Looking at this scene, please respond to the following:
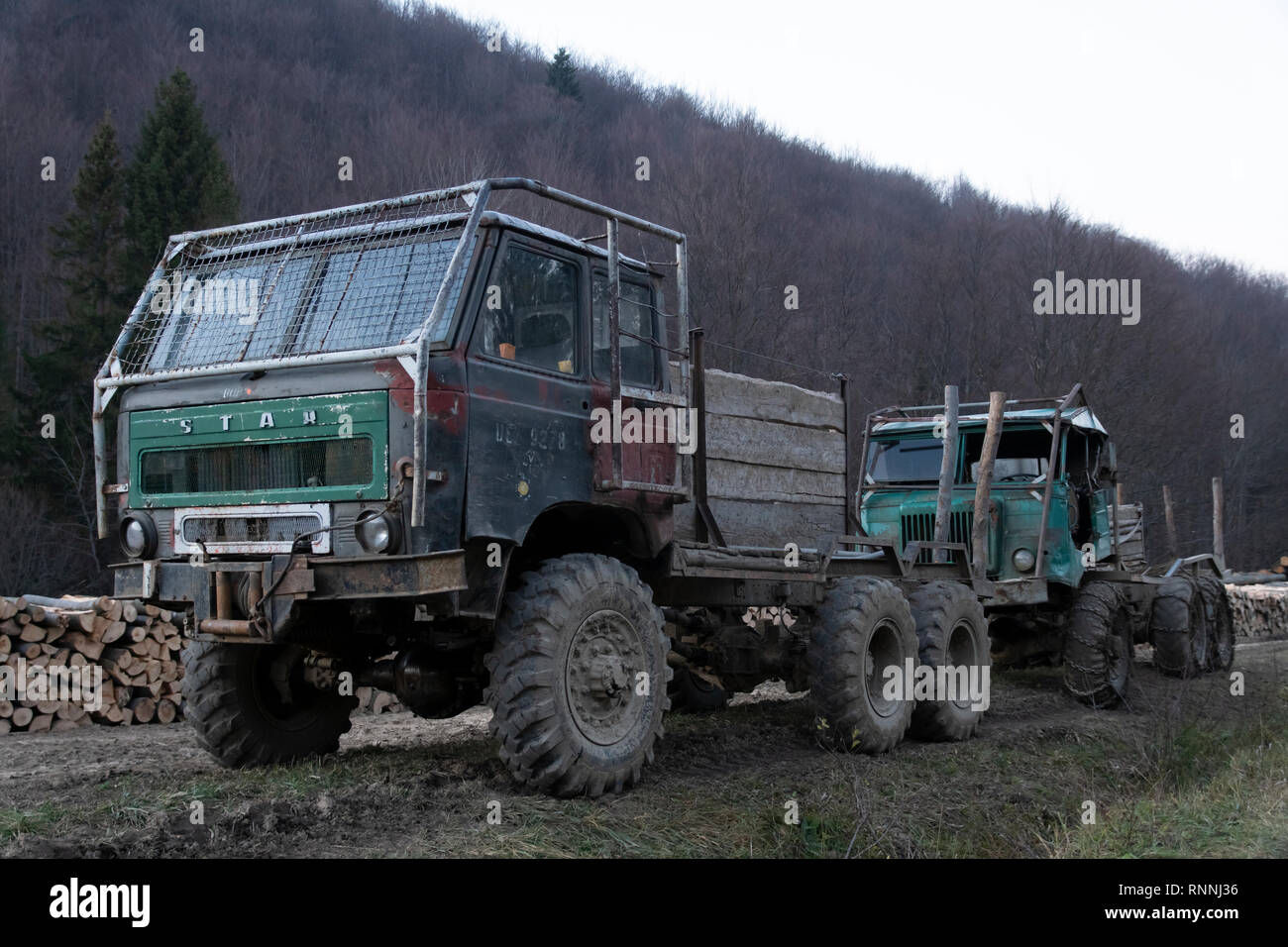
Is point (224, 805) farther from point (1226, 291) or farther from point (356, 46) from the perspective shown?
point (1226, 291)

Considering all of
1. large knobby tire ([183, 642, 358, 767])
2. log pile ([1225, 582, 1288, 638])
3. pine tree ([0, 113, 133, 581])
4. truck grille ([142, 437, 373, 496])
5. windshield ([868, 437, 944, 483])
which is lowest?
log pile ([1225, 582, 1288, 638])

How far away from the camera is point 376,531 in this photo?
242 inches

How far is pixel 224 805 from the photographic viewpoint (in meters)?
6.22

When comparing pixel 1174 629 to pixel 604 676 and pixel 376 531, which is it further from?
pixel 376 531

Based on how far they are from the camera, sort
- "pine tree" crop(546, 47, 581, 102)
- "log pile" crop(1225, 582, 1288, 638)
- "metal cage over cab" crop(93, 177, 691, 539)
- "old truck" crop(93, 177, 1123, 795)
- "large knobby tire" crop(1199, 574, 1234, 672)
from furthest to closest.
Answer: "pine tree" crop(546, 47, 581, 102) < "log pile" crop(1225, 582, 1288, 638) < "large knobby tire" crop(1199, 574, 1234, 672) < "metal cage over cab" crop(93, 177, 691, 539) < "old truck" crop(93, 177, 1123, 795)

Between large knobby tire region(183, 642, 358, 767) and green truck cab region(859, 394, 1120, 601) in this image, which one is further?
green truck cab region(859, 394, 1120, 601)

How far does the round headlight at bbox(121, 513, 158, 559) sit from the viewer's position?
700 centimetres

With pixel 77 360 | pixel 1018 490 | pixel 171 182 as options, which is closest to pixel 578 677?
pixel 1018 490

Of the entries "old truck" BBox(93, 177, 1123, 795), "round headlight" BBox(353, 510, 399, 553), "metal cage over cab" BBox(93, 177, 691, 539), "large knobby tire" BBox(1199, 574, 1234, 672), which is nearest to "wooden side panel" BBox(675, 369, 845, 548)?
"old truck" BBox(93, 177, 1123, 795)

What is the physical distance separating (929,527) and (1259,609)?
15456mm

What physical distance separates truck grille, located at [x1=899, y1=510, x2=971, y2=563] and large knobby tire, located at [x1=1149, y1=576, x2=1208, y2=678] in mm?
3717

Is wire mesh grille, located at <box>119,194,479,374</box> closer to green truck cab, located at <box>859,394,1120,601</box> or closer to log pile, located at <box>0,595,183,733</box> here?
log pile, located at <box>0,595,183,733</box>

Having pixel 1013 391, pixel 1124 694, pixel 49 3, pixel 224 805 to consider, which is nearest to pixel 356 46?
pixel 49 3
